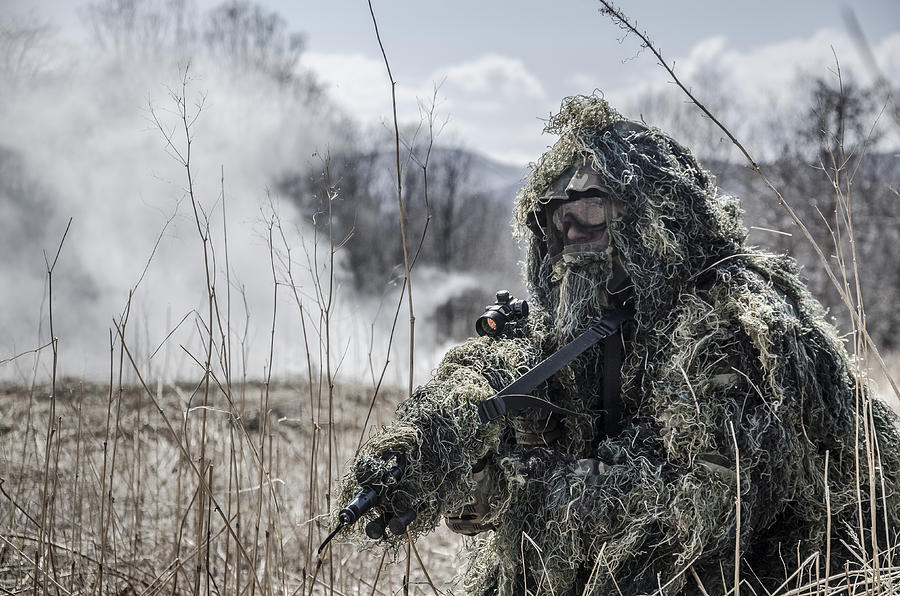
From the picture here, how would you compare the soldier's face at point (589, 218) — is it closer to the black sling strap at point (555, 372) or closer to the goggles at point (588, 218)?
the goggles at point (588, 218)

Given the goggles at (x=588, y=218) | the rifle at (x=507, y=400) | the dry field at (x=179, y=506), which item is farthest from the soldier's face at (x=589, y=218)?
the dry field at (x=179, y=506)

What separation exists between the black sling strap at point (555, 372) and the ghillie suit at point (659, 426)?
31 mm

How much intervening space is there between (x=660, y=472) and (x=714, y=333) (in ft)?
1.18

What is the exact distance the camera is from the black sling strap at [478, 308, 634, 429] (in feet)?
5.97

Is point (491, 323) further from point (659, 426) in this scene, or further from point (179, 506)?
point (179, 506)

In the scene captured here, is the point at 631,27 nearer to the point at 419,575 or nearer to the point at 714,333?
the point at 714,333

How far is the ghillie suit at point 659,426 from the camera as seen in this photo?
69.3 inches

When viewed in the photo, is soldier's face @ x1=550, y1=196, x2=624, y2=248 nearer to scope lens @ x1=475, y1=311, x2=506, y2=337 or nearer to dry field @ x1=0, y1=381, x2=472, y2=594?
scope lens @ x1=475, y1=311, x2=506, y2=337

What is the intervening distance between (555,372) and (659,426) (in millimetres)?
293

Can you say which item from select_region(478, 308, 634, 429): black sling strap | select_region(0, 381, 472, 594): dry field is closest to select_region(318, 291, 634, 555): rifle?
select_region(478, 308, 634, 429): black sling strap

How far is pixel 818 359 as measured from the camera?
1931 mm

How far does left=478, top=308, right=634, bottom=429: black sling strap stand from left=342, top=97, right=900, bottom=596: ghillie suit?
3 cm

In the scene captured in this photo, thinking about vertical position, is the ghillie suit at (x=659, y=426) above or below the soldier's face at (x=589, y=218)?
below

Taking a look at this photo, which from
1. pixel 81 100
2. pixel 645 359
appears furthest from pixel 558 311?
pixel 81 100
